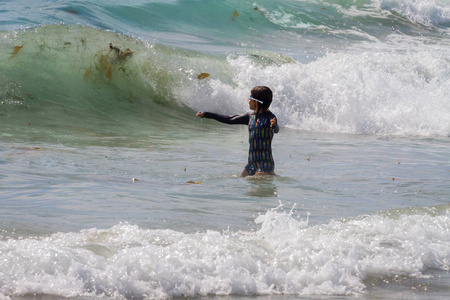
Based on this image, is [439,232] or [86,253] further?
[439,232]

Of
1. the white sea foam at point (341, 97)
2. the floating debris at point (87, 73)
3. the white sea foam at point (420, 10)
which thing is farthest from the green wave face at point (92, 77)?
the white sea foam at point (420, 10)

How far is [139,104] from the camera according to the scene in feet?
44.5

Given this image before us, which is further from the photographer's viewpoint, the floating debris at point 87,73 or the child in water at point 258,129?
the floating debris at point 87,73

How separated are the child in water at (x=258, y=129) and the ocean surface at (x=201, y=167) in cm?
35

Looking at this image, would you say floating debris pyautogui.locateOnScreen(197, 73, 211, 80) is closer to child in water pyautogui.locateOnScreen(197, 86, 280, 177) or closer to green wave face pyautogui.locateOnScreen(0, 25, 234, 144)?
green wave face pyautogui.locateOnScreen(0, 25, 234, 144)

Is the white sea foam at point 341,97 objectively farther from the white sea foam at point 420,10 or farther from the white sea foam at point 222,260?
the white sea foam at point 420,10

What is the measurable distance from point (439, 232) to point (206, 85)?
9.73 m

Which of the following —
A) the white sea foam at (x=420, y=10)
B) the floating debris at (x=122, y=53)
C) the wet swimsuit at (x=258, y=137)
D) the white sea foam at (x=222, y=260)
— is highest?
the white sea foam at (x=420, y=10)

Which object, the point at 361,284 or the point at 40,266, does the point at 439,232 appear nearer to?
the point at 361,284

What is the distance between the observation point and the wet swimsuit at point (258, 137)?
23.6ft

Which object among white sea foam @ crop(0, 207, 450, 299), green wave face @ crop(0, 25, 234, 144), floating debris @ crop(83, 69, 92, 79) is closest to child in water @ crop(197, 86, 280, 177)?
white sea foam @ crop(0, 207, 450, 299)

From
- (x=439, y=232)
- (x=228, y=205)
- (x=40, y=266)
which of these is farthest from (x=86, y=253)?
(x=439, y=232)

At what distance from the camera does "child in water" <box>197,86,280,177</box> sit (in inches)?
281

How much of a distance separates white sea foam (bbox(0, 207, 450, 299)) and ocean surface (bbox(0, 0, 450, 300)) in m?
0.01
